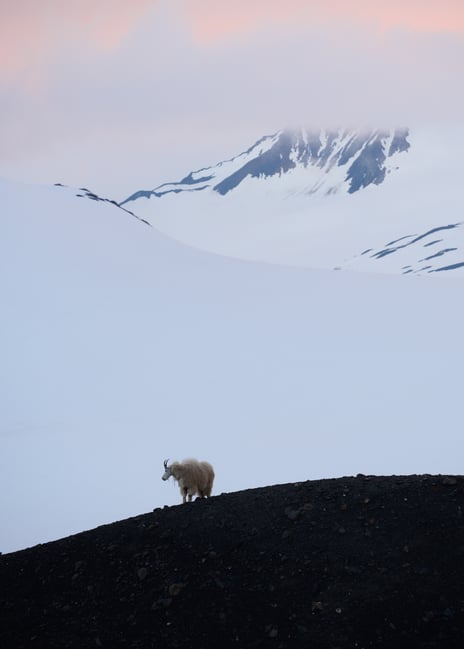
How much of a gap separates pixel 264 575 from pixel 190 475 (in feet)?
15.7

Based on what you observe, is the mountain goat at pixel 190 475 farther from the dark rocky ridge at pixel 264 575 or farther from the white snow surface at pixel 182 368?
the white snow surface at pixel 182 368

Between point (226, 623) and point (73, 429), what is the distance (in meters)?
28.9

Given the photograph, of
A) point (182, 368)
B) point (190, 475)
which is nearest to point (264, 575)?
point (190, 475)

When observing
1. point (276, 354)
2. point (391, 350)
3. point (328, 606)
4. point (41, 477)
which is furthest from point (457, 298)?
point (328, 606)

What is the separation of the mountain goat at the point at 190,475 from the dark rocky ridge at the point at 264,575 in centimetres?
226

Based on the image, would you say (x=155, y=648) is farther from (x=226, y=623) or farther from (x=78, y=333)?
(x=78, y=333)

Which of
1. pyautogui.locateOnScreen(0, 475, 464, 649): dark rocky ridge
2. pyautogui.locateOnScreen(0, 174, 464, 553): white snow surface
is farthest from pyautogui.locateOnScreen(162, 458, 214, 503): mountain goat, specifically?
pyautogui.locateOnScreen(0, 174, 464, 553): white snow surface

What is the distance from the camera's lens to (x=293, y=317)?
56.0 meters

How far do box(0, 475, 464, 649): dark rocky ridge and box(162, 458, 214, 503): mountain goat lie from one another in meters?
2.26

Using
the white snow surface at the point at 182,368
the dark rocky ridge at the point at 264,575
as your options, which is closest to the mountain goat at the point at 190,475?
the dark rocky ridge at the point at 264,575

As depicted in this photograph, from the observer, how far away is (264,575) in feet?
33.2

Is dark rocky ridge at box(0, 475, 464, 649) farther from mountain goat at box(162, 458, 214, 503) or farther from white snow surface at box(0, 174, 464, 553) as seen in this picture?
white snow surface at box(0, 174, 464, 553)

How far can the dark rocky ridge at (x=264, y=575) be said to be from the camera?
9.12 metres

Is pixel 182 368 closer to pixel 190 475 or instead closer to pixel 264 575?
pixel 190 475
